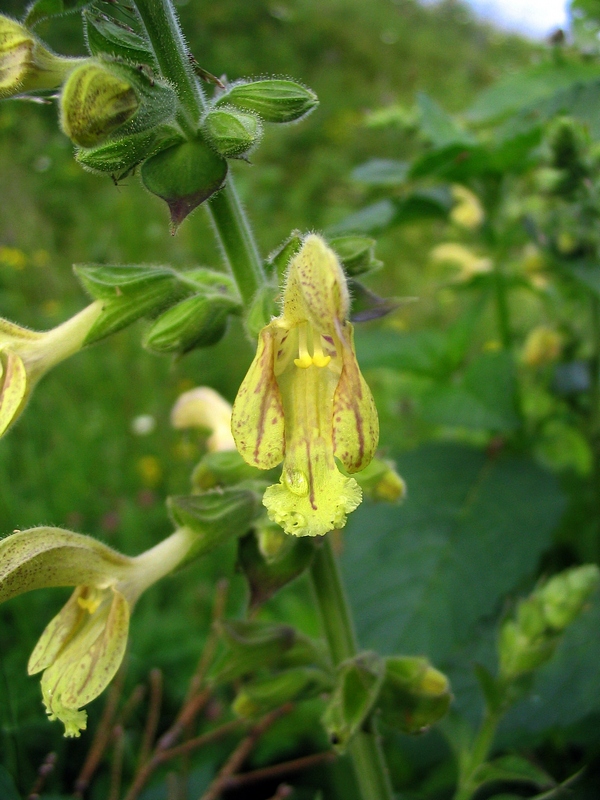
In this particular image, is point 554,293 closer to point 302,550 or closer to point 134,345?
point 302,550

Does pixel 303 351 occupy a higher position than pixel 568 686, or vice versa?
pixel 303 351

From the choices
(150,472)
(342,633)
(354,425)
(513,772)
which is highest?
(354,425)

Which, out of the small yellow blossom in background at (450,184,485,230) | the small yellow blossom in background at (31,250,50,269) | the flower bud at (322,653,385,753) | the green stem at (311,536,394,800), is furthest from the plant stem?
the small yellow blossom in background at (31,250,50,269)

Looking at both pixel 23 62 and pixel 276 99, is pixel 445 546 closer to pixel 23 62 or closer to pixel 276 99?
pixel 276 99

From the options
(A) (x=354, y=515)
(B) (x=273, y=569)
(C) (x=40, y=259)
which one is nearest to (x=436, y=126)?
(A) (x=354, y=515)

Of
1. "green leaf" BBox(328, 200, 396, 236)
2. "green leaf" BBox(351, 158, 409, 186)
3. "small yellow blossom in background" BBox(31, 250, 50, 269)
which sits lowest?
"small yellow blossom in background" BBox(31, 250, 50, 269)

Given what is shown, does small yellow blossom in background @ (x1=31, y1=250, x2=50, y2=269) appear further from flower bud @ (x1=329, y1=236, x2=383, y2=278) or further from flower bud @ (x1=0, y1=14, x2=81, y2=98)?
flower bud @ (x1=329, y1=236, x2=383, y2=278)
